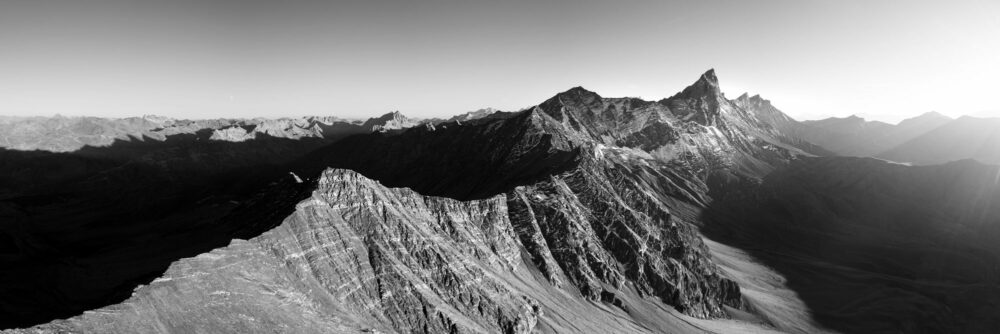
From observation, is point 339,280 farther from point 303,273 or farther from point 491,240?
point 491,240

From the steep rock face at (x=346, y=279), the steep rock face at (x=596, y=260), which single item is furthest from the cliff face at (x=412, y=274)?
the steep rock face at (x=596, y=260)

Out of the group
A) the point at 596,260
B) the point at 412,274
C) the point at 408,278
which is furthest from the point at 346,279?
the point at 596,260

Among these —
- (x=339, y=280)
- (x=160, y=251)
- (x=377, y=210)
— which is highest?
(x=377, y=210)

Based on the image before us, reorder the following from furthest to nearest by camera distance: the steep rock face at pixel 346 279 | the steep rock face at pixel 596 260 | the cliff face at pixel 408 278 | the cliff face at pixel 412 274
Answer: the steep rock face at pixel 596 260 → the cliff face at pixel 412 274 → the cliff face at pixel 408 278 → the steep rock face at pixel 346 279

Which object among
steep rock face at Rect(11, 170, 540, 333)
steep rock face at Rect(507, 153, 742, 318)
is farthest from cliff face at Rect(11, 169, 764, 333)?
steep rock face at Rect(507, 153, 742, 318)

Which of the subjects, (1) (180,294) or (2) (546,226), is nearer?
(1) (180,294)

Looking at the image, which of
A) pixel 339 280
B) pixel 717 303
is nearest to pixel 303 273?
pixel 339 280

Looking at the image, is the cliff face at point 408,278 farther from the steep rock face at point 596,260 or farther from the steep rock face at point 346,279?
the steep rock face at point 596,260

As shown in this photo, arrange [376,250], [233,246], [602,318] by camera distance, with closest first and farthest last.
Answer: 1. [233,246]
2. [376,250]
3. [602,318]

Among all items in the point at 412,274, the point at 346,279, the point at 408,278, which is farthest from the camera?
the point at 412,274

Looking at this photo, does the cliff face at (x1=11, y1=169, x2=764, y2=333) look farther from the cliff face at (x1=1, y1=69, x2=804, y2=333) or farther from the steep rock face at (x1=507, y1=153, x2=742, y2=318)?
the steep rock face at (x1=507, y1=153, x2=742, y2=318)

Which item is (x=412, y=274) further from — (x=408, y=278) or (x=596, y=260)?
(x=596, y=260)
